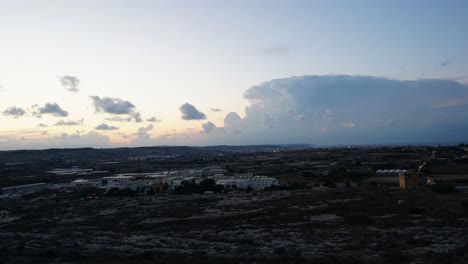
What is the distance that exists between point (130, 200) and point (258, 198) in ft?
51.8

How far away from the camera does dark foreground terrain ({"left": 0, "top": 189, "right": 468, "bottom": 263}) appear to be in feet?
65.4

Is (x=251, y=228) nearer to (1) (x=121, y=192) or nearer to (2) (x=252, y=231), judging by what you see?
(2) (x=252, y=231)

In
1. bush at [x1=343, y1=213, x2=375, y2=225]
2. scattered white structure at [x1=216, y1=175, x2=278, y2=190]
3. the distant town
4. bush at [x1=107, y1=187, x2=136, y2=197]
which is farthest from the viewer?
scattered white structure at [x1=216, y1=175, x2=278, y2=190]

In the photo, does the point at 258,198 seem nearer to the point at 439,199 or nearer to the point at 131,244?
the point at 439,199

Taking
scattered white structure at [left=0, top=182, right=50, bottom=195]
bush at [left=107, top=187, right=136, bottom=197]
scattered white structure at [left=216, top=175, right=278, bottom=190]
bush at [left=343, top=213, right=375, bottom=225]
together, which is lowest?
scattered white structure at [left=0, top=182, right=50, bottom=195]

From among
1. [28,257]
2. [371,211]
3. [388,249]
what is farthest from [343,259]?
[371,211]

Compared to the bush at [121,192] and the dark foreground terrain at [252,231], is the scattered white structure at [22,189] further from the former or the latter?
the dark foreground terrain at [252,231]

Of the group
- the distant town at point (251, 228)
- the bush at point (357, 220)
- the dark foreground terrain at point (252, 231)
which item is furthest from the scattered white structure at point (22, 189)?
the bush at point (357, 220)

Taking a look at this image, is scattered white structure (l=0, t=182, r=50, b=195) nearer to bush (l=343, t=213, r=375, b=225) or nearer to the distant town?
the distant town

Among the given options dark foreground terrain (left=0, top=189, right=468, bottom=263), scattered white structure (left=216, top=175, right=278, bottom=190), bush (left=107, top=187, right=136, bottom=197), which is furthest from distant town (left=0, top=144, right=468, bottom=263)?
scattered white structure (left=216, top=175, right=278, bottom=190)

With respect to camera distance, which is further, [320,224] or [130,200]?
[130,200]

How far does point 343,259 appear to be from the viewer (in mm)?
18531

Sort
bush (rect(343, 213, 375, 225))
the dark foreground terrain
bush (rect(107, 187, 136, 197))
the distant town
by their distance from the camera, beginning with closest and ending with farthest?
the dark foreground terrain, the distant town, bush (rect(343, 213, 375, 225)), bush (rect(107, 187, 136, 197))

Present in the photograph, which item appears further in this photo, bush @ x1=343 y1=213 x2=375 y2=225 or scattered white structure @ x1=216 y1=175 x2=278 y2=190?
scattered white structure @ x1=216 y1=175 x2=278 y2=190
